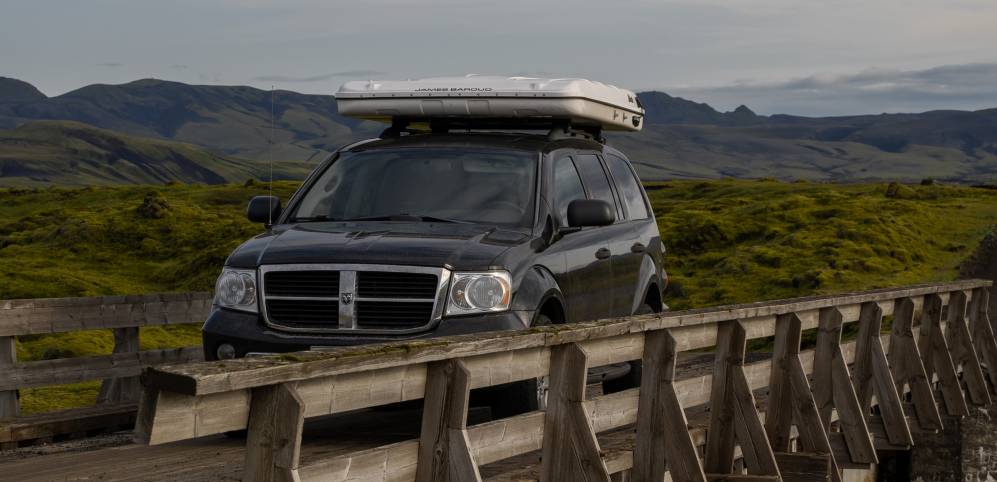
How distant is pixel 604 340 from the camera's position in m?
7.18

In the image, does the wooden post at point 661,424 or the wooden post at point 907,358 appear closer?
the wooden post at point 661,424

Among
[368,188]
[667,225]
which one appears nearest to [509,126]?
[368,188]

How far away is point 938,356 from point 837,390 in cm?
520

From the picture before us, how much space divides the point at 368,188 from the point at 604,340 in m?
3.38

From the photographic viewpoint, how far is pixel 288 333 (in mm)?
8711

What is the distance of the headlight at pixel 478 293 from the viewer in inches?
336

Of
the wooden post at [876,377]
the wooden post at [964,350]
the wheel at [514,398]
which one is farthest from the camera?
the wooden post at [964,350]

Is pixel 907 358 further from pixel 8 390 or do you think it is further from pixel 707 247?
pixel 707 247

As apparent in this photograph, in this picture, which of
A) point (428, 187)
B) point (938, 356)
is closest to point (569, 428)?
point (428, 187)

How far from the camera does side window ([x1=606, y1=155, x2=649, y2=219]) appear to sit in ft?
38.5

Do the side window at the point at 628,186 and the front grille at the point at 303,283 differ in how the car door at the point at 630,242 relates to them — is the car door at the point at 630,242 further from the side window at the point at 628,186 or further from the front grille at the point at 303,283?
the front grille at the point at 303,283

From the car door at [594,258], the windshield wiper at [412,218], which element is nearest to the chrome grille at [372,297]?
the windshield wiper at [412,218]

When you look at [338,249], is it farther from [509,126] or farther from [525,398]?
[509,126]

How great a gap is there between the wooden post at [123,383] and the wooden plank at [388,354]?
18.3 feet
